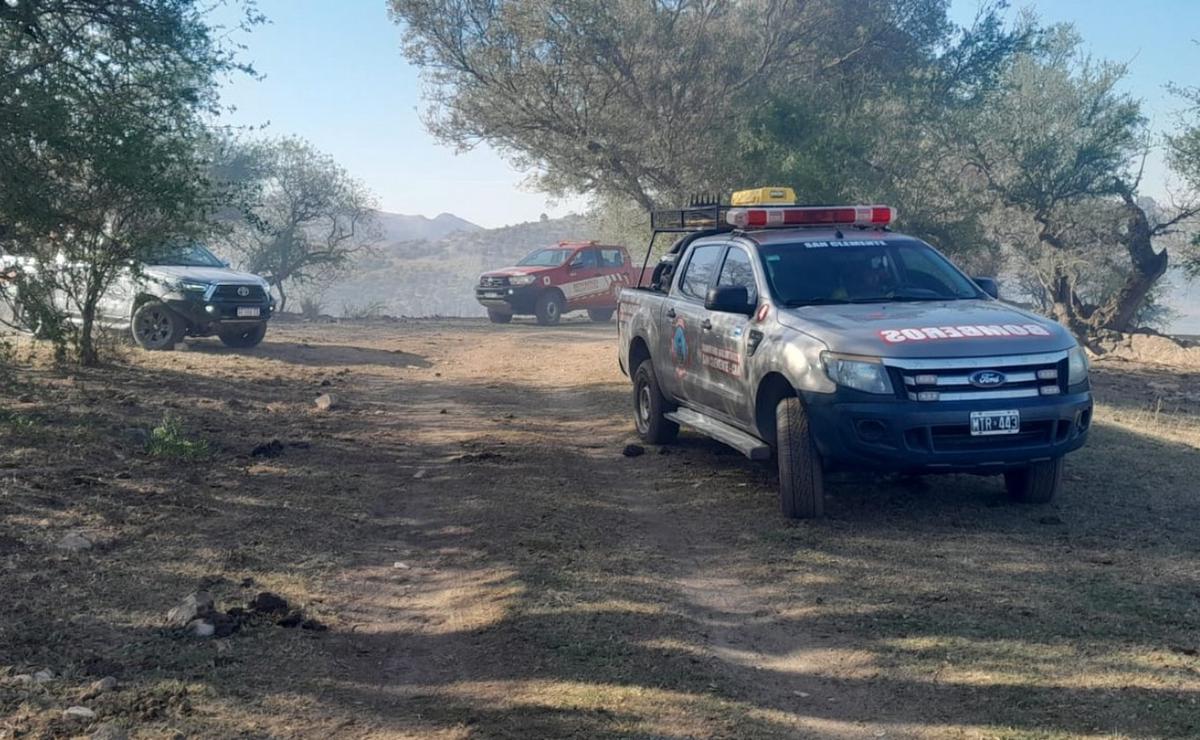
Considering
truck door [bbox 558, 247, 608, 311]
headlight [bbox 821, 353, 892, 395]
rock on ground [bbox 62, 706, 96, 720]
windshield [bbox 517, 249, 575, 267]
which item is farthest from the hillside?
rock on ground [bbox 62, 706, 96, 720]

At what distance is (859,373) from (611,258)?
20.8 meters

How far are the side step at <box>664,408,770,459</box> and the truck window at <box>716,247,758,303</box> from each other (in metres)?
0.95

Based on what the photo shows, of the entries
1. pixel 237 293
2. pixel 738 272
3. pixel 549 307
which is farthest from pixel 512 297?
pixel 738 272

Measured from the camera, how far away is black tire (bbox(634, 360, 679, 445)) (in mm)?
9469

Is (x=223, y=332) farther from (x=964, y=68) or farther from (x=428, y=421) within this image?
(x=964, y=68)

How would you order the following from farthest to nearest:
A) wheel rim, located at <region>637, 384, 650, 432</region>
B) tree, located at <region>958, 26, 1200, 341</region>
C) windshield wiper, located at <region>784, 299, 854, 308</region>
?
1. tree, located at <region>958, 26, 1200, 341</region>
2. wheel rim, located at <region>637, 384, 650, 432</region>
3. windshield wiper, located at <region>784, 299, 854, 308</region>

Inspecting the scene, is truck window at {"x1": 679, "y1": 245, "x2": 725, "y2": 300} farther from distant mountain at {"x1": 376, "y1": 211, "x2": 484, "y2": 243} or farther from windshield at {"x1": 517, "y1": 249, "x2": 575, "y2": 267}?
distant mountain at {"x1": 376, "y1": 211, "x2": 484, "y2": 243}

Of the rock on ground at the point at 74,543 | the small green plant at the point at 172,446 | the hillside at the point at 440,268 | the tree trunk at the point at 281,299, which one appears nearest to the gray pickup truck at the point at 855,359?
the small green plant at the point at 172,446

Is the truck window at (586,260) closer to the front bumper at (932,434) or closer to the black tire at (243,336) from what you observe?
the black tire at (243,336)

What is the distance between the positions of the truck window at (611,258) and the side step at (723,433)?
699 inches

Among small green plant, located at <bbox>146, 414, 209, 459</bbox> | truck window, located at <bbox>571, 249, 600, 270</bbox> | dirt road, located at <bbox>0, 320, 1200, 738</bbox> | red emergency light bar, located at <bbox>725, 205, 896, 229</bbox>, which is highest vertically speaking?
truck window, located at <bbox>571, 249, 600, 270</bbox>

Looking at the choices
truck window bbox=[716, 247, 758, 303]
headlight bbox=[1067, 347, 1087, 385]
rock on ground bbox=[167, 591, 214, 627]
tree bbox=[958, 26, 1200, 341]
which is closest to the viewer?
rock on ground bbox=[167, 591, 214, 627]

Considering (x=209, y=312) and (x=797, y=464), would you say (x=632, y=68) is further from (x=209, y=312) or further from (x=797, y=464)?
(x=797, y=464)

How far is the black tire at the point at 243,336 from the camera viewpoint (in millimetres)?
17297
